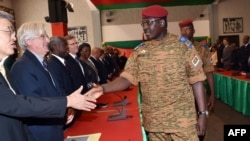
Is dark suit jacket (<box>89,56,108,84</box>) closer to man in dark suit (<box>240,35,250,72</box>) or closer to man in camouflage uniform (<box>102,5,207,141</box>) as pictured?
man in camouflage uniform (<box>102,5,207,141</box>)

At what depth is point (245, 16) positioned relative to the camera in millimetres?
13188

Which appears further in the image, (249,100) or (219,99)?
(219,99)

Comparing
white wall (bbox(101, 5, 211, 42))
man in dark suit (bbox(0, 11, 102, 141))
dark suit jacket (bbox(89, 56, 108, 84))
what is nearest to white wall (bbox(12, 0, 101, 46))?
white wall (bbox(101, 5, 211, 42))

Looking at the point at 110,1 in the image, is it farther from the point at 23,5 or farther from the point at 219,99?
the point at 219,99

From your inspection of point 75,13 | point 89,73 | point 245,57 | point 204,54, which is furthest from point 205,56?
point 75,13

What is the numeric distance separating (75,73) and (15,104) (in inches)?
85.3

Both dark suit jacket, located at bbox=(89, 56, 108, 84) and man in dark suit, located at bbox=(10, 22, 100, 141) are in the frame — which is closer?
man in dark suit, located at bbox=(10, 22, 100, 141)

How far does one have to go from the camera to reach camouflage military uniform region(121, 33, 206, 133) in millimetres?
2182

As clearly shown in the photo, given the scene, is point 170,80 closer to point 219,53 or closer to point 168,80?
point 168,80

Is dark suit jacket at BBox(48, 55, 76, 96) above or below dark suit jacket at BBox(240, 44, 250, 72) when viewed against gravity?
above

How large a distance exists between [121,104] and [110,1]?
27.3 ft

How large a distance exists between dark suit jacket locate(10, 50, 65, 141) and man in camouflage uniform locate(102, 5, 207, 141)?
463mm

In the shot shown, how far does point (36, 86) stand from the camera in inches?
76.1

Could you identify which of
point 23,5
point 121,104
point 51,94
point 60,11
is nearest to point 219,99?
point 60,11
